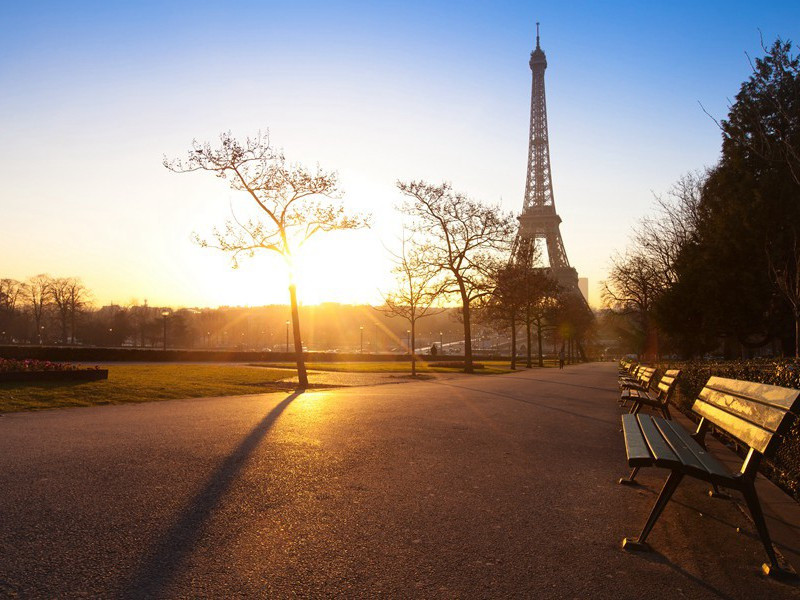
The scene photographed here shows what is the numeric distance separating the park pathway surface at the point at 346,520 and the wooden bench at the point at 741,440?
28 centimetres

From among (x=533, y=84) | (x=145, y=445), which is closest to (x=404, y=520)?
(x=145, y=445)

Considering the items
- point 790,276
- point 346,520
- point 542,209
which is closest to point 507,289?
point 790,276

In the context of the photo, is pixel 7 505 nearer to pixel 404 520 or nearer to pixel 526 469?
pixel 404 520

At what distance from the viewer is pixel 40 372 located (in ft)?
53.1

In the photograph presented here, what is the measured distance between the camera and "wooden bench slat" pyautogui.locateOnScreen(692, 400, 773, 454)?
13.3 ft

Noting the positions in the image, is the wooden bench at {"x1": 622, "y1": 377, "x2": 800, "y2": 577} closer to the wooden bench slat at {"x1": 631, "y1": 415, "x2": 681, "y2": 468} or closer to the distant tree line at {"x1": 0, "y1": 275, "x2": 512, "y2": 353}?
the wooden bench slat at {"x1": 631, "y1": 415, "x2": 681, "y2": 468}

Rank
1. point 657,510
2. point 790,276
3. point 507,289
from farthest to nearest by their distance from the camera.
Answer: point 507,289 → point 790,276 → point 657,510

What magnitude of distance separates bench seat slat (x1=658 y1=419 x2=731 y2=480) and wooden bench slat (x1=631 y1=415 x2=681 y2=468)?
113mm

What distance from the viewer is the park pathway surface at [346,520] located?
351cm

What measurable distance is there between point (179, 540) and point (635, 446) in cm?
324

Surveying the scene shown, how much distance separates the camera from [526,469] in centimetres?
675

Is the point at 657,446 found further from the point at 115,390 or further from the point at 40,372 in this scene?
the point at 40,372

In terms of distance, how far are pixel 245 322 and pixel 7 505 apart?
130330mm

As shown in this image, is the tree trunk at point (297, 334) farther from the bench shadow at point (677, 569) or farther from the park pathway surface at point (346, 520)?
the bench shadow at point (677, 569)
